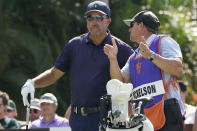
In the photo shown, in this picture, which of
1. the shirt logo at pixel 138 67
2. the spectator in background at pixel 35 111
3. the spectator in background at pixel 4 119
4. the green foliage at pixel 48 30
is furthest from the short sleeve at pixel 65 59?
the green foliage at pixel 48 30

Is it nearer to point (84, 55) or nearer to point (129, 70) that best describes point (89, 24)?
point (84, 55)

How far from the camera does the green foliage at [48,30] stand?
11250 millimetres

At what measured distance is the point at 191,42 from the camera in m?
12.2

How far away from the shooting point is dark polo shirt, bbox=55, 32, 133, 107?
21.2ft

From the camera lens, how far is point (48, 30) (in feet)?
39.1

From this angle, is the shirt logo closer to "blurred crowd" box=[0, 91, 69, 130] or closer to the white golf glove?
the white golf glove

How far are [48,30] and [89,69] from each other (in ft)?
18.1

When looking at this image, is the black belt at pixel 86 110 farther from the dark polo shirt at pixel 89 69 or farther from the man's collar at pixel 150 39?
the man's collar at pixel 150 39

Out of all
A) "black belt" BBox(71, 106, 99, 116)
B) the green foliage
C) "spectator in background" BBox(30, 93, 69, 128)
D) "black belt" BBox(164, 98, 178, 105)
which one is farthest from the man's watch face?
the green foliage

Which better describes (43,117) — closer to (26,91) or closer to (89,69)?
(89,69)

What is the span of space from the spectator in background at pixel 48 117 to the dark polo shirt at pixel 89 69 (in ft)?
6.92

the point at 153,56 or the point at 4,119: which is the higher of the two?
the point at 153,56

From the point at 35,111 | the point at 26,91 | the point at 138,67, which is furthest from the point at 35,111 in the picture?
the point at 138,67

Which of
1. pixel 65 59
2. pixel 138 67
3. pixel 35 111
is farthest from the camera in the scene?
pixel 35 111
